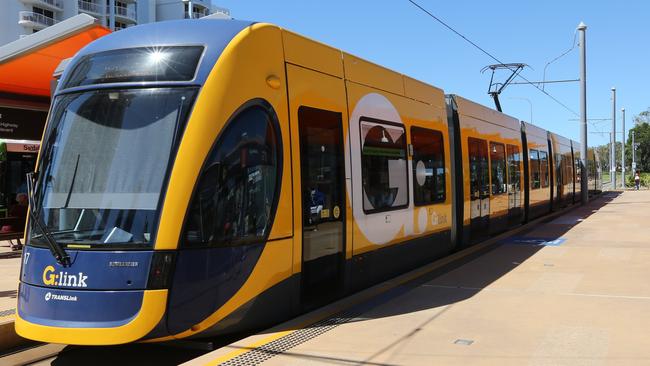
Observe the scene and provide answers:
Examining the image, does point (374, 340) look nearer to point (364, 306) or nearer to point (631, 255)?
point (364, 306)

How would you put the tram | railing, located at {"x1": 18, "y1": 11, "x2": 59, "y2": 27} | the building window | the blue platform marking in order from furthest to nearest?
the building window, railing, located at {"x1": 18, "y1": 11, "x2": 59, "y2": 27}, the blue platform marking, the tram

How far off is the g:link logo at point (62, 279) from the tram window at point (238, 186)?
2.94 feet

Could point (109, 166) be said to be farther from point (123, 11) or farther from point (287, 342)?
point (123, 11)

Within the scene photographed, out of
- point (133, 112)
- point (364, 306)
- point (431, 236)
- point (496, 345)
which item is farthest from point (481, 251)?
point (133, 112)

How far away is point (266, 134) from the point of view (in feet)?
Result: 18.0

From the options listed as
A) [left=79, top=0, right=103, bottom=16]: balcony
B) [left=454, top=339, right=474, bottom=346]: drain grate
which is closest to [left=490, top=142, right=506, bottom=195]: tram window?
[left=454, top=339, right=474, bottom=346]: drain grate

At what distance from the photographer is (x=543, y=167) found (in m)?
20.1

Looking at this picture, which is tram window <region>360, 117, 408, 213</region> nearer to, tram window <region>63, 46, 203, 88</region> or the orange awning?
tram window <region>63, 46, 203, 88</region>

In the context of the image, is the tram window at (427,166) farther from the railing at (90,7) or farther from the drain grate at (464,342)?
the railing at (90,7)

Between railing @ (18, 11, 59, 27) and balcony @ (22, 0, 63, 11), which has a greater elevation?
balcony @ (22, 0, 63, 11)

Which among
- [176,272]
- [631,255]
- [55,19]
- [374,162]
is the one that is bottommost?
[631,255]

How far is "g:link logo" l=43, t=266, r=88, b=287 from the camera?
4723mm

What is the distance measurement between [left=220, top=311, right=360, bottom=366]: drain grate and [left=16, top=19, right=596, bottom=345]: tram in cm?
40

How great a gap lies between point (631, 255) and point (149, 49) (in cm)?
922
